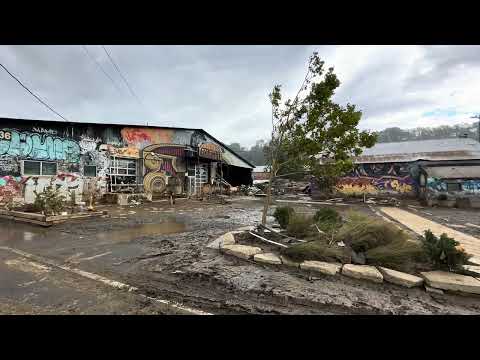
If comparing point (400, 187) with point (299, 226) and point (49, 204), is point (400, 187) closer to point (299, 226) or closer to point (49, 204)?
point (299, 226)

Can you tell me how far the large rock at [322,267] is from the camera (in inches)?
161

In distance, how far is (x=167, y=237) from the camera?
22.6ft

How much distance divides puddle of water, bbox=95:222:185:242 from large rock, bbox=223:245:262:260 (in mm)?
2978

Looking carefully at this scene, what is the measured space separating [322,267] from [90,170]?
1596 centimetres

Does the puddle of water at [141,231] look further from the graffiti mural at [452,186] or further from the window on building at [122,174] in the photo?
the graffiti mural at [452,186]

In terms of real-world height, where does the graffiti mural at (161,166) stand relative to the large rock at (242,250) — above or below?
above

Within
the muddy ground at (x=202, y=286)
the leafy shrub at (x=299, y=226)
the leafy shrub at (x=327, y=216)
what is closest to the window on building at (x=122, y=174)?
the muddy ground at (x=202, y=286)

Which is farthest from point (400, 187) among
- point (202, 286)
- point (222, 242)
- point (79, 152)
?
point (79, 152)

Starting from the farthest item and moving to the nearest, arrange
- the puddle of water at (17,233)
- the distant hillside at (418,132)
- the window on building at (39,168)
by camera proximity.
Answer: the distant hillside at (418,132) → the window on building at (39,168) → the puddle of water at (17,233)

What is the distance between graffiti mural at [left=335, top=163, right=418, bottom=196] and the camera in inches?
717

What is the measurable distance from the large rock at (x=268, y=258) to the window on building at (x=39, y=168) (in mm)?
14521
